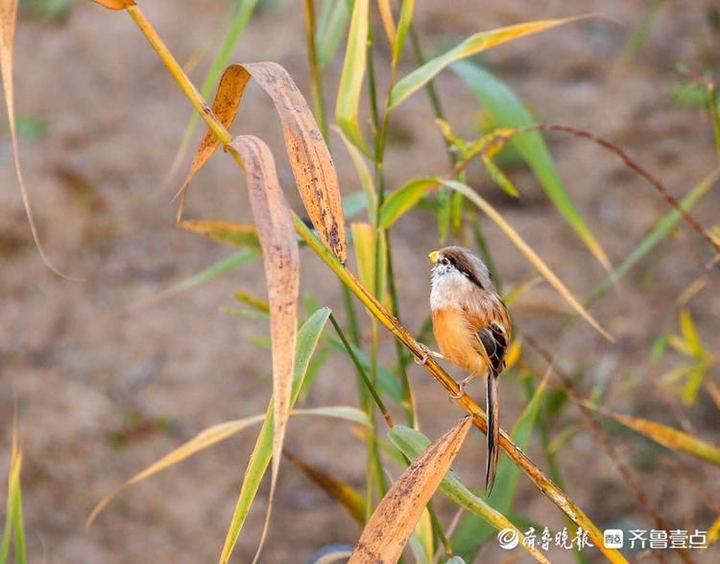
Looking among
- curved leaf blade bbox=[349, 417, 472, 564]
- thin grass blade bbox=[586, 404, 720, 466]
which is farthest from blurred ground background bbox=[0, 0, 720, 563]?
curved leaf blade bbox=[349, 417, 472, 564]

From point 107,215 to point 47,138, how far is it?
38 cm

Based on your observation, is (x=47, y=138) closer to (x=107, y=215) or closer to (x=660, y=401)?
(x=107, y=215)

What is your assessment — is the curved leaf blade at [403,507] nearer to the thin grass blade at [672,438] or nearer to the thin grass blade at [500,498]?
the thin grass blade at [500,498]

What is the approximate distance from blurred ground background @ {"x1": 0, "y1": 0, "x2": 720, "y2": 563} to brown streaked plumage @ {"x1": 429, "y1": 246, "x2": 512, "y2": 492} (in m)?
1.31

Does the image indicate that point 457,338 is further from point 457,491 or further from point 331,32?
point 331,32

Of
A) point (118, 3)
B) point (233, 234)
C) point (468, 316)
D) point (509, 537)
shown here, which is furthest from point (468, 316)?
point (118, 3)

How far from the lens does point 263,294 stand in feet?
11.0

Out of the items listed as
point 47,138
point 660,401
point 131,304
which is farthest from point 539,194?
point 47,138

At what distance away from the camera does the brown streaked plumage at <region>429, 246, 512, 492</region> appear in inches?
50.9

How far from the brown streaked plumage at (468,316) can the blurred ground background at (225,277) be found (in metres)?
1.31

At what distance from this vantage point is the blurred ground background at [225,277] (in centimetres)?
292

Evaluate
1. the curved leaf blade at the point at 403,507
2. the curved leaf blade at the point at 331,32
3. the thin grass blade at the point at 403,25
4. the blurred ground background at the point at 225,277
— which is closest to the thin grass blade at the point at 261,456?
the curved leaf blade at the point at 403,507

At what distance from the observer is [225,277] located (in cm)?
343

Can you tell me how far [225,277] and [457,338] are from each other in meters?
2.21
